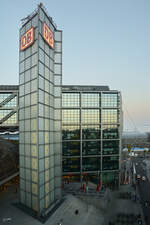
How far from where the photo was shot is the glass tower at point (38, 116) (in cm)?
3188

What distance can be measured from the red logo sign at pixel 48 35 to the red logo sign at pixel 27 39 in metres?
2.53

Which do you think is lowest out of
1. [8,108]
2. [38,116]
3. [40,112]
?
[38,116]

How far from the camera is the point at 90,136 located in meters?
70.9

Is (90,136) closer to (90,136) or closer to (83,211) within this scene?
(90,136)

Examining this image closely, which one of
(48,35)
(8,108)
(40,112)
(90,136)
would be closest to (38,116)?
(40,112)

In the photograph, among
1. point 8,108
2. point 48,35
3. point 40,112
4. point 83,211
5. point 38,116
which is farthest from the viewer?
point 8,108

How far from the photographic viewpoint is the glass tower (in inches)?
1255

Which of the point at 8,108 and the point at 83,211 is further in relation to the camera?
the point at 8,108

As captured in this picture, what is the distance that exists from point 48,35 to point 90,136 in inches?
1801

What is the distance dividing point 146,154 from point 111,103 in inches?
4035

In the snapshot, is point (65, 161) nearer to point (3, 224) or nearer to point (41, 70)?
point (3, 224)

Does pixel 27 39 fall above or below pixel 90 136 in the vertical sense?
above

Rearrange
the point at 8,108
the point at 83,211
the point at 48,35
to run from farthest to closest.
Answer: the point at 8,108, the point at 83,211, the point at 48,35

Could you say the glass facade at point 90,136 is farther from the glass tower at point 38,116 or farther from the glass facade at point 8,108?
the glass tower at point 38,116
